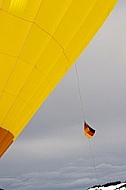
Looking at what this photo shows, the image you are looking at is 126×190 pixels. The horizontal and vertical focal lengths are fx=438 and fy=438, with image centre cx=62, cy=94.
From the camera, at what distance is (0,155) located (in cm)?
1191

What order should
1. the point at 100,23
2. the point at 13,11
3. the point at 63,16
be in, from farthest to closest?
the point at 100,23 < the point at 63,16 < the point at 13,11

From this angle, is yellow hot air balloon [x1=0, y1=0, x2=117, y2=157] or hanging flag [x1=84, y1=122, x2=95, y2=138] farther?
hanging flag [x1=84, y1=122, x2=95, y2=138]

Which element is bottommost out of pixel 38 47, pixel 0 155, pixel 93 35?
pixel 0 155

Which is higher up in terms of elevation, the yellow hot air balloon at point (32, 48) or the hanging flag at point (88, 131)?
the hanging flag at point (88, 131)

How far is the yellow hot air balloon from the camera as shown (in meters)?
10.9

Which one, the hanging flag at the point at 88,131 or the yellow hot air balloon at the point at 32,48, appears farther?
the hanging flag at the point at 88,131

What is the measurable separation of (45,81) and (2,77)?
5.17 feet

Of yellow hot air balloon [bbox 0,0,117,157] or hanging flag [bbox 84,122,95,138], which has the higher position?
hanging flag [bbox 84,122,95,138]

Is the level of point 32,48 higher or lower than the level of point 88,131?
lower

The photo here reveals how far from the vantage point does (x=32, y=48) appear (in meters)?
11.3

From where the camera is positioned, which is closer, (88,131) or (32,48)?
(32,48)

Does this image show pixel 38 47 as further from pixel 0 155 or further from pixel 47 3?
pixel 0 155

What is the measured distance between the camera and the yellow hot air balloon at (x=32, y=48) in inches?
428

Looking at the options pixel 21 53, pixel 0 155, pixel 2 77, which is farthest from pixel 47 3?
pixel 0 155
